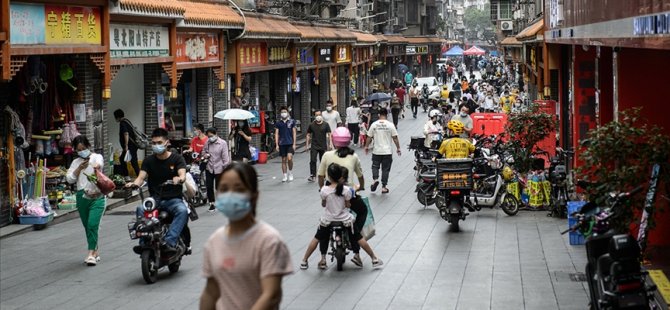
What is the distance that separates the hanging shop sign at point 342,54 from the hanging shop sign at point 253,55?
14.2m

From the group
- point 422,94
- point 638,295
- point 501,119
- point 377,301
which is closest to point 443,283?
point 377,301

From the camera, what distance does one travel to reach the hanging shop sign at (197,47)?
1024 inches

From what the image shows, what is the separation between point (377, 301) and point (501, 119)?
17236 mm

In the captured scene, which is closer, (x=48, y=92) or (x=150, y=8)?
(x=48, y=92)

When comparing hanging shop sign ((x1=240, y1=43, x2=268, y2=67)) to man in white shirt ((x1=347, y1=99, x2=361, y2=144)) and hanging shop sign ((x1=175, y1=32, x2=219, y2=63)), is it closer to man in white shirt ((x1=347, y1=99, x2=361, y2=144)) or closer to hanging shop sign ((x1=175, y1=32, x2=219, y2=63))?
hanging shop sign ((x1=175, y1=32, x2=219, y2=63))

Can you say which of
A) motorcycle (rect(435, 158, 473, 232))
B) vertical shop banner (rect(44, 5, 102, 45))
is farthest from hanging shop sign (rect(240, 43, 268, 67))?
motorcycle (rect(435, 158, 473, 232))

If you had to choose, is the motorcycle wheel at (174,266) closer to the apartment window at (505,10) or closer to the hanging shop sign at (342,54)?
the hanging shop sign at (342,54)

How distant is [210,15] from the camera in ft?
90.8

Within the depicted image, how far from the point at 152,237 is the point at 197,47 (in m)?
14.4

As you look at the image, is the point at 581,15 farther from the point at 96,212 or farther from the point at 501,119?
the point at 501,119

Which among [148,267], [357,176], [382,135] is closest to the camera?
[148,267]

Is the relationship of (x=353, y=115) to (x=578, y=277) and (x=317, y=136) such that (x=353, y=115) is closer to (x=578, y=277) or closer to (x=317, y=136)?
(x=317, y=136)

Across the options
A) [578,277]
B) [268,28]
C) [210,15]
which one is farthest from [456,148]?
[268,28]

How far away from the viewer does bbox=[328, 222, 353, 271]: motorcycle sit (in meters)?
14.2
